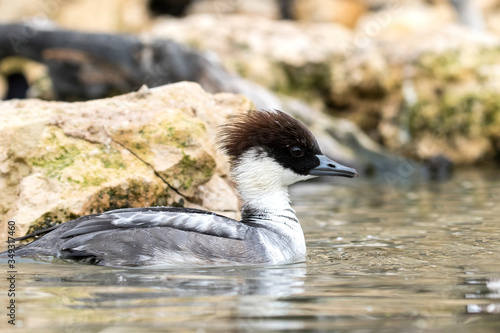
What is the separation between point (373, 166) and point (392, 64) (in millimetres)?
3238

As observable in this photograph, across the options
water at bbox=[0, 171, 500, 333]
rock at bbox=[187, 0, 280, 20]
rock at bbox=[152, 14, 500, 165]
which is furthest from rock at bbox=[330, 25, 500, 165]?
water at bbox=[0, 171, 500, 333]

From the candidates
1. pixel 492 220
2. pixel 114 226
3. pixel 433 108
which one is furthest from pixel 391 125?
pixel 114 226

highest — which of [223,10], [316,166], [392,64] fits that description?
[223,10]

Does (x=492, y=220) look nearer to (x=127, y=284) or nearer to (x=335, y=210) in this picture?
(x=335, y=210)

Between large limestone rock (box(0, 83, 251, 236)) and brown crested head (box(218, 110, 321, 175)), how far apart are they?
0.98m

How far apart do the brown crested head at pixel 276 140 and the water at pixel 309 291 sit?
790 millimetres

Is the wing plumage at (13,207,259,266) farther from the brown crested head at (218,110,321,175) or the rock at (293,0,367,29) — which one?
the rock at (293,0,367,29)

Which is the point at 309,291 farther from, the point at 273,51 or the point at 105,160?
the point at 273,51

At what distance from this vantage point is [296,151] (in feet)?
20.9

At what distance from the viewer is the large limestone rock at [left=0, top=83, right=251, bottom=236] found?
21.9ft

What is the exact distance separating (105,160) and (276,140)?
172 cm

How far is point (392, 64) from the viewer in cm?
1767

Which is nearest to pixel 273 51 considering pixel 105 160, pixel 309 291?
pixel 105 160

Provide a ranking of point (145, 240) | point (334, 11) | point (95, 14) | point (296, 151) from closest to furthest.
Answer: point (145, 240) < point (296, 151) < point (334, 11) < point (95, 14)
